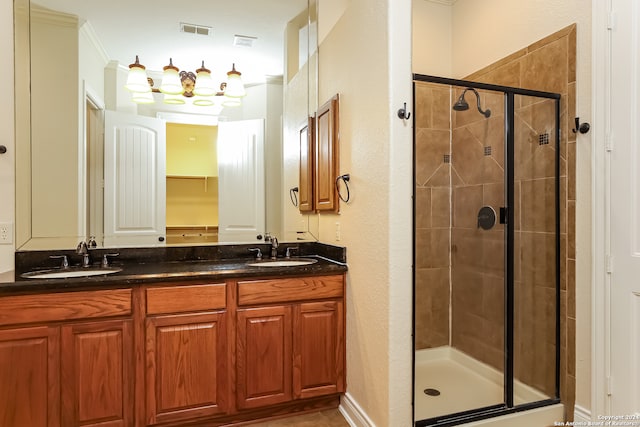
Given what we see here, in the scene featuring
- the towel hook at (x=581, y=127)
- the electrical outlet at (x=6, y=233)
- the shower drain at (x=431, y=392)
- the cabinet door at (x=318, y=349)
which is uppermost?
the towel hook at (x=581, y=127)

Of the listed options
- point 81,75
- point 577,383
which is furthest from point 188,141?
point 577,383

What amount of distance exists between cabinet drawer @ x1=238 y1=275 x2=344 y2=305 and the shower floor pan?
33.2 inches

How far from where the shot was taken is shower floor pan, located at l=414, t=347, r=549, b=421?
2.18m

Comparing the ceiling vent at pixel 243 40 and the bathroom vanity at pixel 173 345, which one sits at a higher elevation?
the ceiling vent at pixel 243 40

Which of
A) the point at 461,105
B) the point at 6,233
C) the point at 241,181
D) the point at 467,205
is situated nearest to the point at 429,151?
the point at 461,105

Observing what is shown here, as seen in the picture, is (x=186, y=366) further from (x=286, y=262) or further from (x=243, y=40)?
(x=243, y=40)

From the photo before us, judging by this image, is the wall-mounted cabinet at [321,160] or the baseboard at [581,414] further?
the wall-mounted cabinet at [321,160]

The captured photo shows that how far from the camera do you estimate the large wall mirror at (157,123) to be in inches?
88.4

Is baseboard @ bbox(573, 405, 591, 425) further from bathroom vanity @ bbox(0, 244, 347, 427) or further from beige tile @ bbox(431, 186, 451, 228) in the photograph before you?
beige tile @ bbox(431, 186, 451, 228)

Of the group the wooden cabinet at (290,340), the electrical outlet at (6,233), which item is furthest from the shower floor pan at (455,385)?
the electrical outlet at (6,233)

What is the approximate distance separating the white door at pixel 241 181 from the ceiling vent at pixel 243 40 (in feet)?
1.85

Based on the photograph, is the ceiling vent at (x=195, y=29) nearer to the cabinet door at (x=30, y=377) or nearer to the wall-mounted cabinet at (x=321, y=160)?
the wall-mounted cabinet at (x=321, y=160)

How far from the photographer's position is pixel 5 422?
167 centimetres

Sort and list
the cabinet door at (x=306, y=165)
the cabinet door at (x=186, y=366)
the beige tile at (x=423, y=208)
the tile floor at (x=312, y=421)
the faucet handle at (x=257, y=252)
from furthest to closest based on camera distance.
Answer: the beige tile at (x=423, y=208) < the cabinet door at (x=306, y=165) < the faucet handle at (x=257, y=252) < the tile floor at (x=312, y=421) < the cabinet door at (x=186, y=366)
